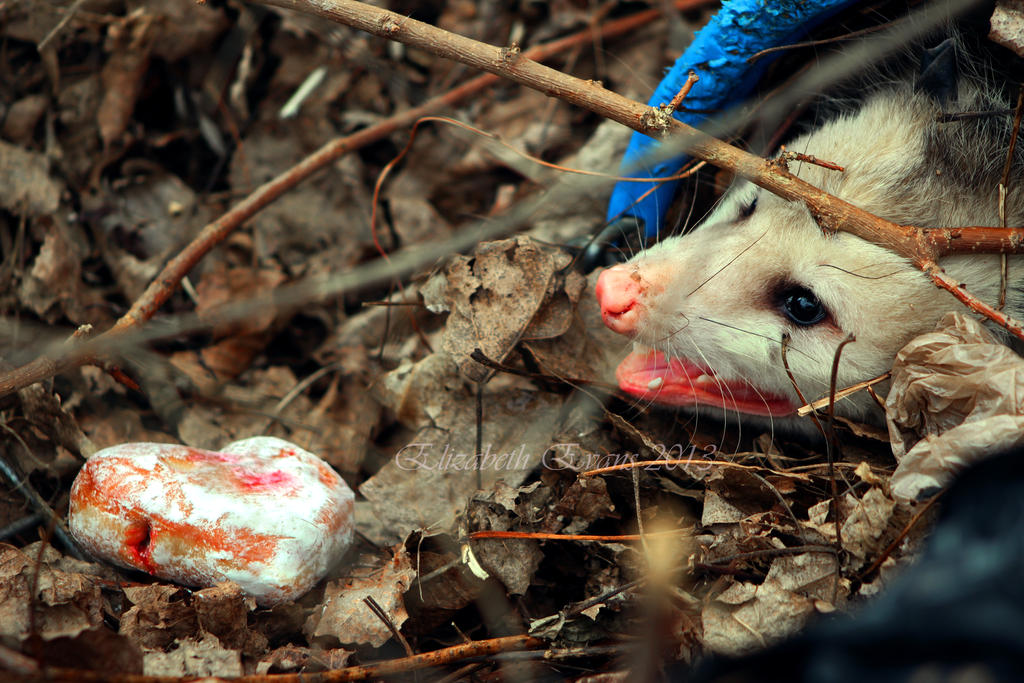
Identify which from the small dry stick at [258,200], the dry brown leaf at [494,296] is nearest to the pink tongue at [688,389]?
the dry brown leaf at [494,296]

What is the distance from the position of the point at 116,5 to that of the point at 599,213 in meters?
1.80

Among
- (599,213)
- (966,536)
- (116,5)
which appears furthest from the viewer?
(116,5)

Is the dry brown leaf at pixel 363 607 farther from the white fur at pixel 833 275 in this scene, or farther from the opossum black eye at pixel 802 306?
the opossum black eye at pixel 802 306

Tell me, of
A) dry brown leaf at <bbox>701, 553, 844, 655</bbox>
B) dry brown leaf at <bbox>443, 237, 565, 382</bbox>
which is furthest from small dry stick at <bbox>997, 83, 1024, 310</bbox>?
dry brown leaf at <bbox>443, 237, 565, 382</bbox>

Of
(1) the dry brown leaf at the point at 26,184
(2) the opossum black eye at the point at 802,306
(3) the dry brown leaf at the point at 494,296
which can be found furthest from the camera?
(1) the dry brown leaf at the point at 26,184

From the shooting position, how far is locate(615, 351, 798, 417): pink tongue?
6.02 feet

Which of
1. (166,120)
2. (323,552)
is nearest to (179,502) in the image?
(323,552)

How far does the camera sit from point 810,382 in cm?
177

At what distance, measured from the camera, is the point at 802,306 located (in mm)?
1759

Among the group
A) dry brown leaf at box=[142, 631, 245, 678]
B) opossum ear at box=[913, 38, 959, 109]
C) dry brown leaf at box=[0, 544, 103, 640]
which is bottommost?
dry brown leaf at box=[142, 631, 245, 678]

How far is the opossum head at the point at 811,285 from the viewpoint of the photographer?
1.67 metres

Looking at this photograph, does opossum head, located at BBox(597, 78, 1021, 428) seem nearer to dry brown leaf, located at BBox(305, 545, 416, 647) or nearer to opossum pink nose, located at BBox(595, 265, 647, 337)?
opossum pink nose, located at BBox(595, 265, 647, 337)

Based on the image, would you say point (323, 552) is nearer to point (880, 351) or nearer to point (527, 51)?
point (880, 351)

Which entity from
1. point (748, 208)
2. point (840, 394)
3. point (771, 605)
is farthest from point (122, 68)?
point (771, 605)
